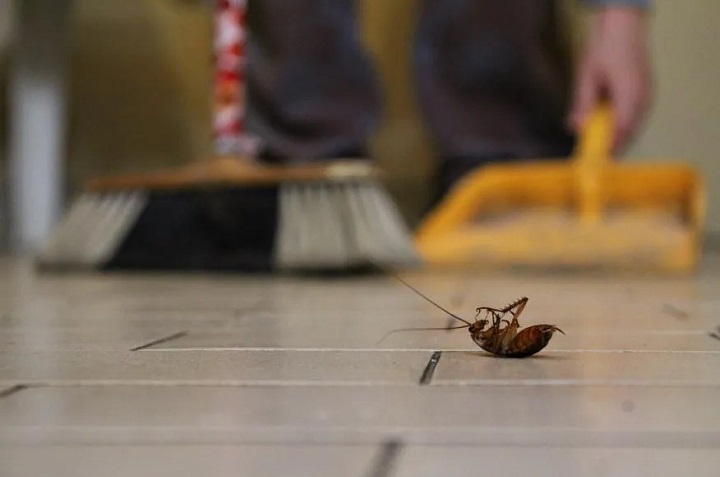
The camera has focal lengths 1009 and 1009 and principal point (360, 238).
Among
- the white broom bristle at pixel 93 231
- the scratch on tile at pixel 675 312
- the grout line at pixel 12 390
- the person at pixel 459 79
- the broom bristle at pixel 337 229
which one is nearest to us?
the grout line at pixel 12 390

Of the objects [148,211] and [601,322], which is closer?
[601,322]

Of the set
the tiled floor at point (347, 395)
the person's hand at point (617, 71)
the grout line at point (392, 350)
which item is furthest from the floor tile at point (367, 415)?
the person's hand at point (617, 71)

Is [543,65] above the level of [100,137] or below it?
above

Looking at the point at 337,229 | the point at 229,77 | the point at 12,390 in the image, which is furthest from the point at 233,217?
the point at 12,390

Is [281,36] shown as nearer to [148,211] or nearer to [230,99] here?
[230,99]

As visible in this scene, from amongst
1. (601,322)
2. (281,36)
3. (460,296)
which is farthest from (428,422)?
(281,36)

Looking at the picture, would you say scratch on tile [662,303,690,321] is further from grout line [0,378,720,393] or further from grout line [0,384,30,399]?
grout line [0,384,30,399]

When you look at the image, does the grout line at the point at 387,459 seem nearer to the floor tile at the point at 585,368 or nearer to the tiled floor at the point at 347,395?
the tiled floor at the point at 347,395
